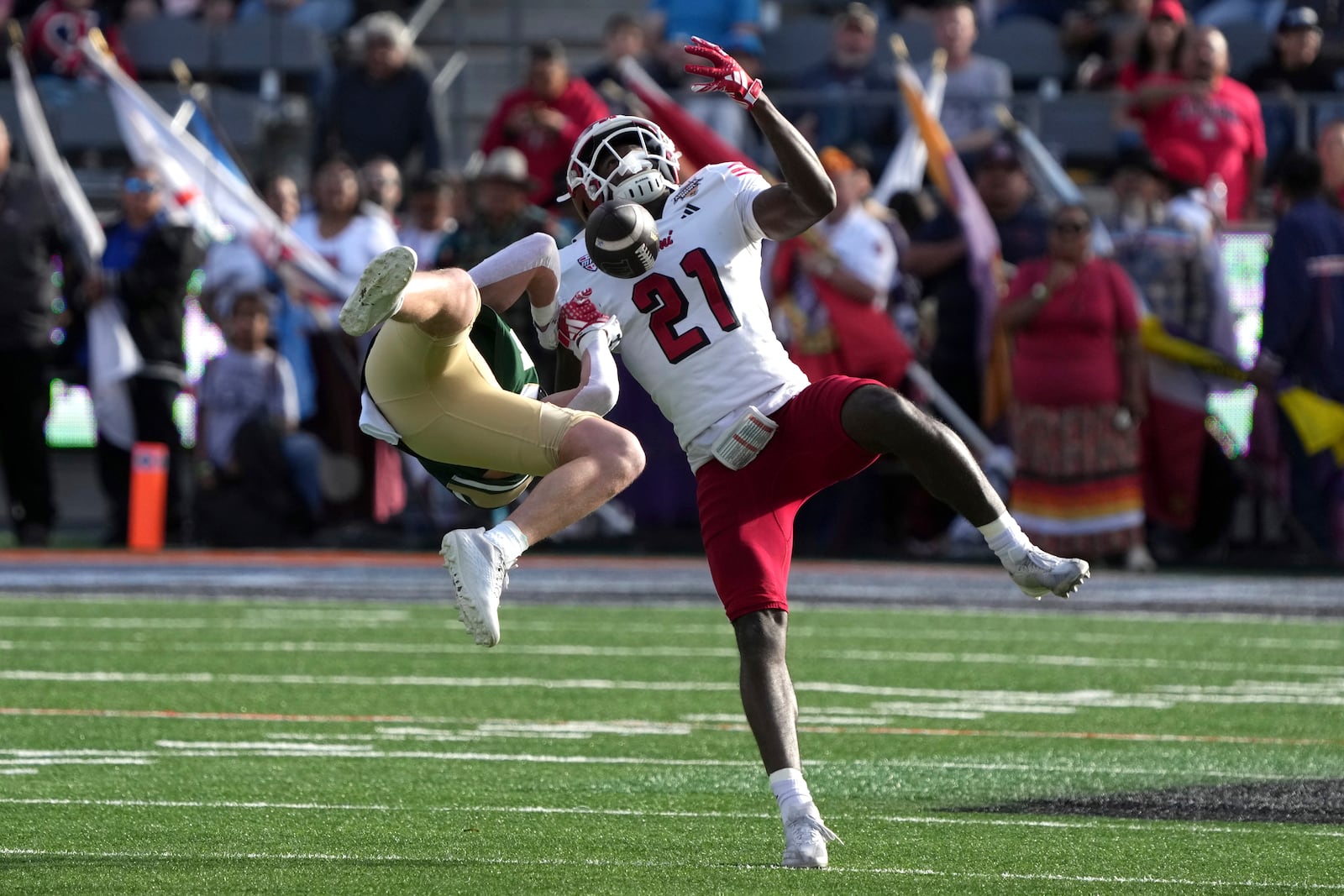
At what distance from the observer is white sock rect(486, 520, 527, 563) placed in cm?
593

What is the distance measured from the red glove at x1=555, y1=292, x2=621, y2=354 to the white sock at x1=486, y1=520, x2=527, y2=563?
0.67m

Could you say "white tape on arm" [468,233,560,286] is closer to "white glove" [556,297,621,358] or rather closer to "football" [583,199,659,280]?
"white glove" [556,297,621,358]

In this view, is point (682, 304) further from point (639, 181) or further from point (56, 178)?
point (56, 178)

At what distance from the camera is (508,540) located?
598 cm

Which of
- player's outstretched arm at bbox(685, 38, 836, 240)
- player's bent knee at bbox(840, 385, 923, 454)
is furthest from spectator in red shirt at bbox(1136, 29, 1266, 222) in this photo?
player's bent knee at bbox(840, 385, 923, 454)

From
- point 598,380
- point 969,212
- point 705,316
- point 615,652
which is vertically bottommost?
point 615,652

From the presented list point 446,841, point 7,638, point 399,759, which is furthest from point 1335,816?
point 7,638

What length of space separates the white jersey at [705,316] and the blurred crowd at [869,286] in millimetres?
7508

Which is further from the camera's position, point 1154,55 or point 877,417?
point 1154,55

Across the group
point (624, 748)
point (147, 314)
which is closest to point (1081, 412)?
point (147, 314)

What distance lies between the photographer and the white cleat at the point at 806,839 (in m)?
5.66

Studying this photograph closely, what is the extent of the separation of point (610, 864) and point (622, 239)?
1.62m

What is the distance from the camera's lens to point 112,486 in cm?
1605

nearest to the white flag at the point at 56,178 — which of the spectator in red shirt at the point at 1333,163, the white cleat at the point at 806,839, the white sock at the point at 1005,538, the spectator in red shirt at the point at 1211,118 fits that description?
the spectator in red shirt at the point at 1211,118
